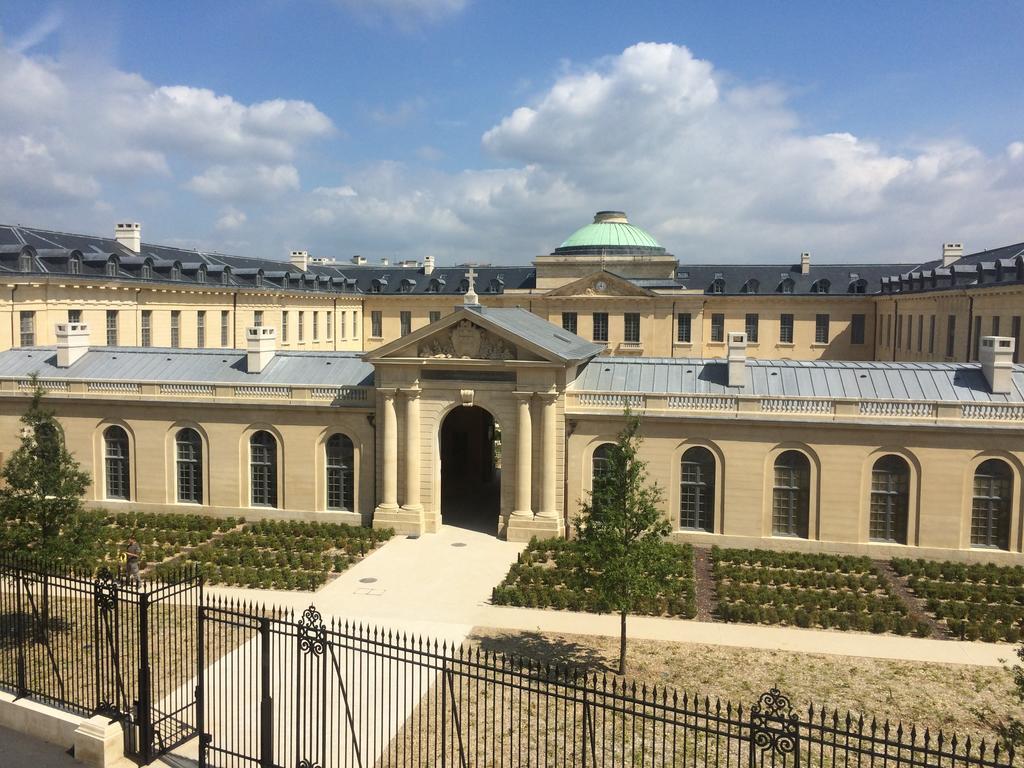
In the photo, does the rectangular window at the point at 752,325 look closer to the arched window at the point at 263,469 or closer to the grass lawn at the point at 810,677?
the arched window at the point at 263,469

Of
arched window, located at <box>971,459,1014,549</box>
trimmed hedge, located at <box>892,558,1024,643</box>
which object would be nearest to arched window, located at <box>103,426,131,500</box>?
trimmed hedge, located at <box>892,558,1024,643</box>

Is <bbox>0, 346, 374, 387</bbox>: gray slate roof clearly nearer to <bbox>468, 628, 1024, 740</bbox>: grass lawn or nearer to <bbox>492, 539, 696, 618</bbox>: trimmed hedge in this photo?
<bbox>492, 539, 696, 618</bbox>: trimmed hedge

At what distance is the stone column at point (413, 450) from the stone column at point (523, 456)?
3.73 metres

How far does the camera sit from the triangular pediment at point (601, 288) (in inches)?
2427

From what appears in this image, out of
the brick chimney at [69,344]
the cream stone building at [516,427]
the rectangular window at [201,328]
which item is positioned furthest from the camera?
the rectangular window at [201,328]

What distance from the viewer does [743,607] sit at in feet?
74.8

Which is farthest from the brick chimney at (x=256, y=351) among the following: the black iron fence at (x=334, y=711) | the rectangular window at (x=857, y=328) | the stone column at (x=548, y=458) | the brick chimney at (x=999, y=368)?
the rectangular window at (x=857, y=328)

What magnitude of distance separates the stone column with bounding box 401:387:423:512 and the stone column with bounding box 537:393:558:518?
463 centimetres

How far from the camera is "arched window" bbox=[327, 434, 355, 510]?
1281 inches

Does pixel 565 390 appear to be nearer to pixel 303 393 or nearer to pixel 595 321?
pixel 303 393

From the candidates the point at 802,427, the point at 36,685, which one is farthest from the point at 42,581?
the point at 802,427

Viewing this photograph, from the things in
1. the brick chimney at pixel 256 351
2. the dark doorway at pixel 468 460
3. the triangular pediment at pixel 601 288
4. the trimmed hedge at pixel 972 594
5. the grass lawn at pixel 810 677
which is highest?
the triangular pediment at pixel 601 288

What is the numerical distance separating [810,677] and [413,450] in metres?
16.6

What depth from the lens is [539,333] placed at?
34.2 meters
